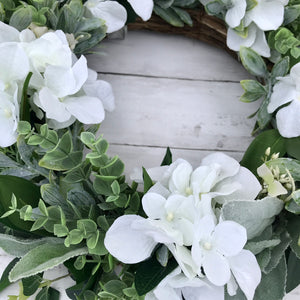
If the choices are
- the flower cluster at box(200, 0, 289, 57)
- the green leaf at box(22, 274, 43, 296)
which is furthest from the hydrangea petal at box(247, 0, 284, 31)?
the green leaf at box(22, 274, 43, 296)

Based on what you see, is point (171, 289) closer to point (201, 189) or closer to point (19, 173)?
point (201, 189)

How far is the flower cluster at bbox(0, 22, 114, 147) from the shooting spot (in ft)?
2.02

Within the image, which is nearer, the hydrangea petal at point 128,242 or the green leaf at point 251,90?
the hydrangea petal at point 128,242

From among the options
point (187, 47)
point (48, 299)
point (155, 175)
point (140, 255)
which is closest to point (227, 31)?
point (187, 47)

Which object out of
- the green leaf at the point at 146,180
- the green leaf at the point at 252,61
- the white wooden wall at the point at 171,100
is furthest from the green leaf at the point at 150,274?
the green leaf at the point at 252,61

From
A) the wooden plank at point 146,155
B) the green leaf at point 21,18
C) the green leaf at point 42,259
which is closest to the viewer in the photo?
the green leaf at point 42,259

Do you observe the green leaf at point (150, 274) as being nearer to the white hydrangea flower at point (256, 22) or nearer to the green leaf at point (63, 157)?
the green leaf at point (63, 157)

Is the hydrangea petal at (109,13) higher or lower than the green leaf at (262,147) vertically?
higher

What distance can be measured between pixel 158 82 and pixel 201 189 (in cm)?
27

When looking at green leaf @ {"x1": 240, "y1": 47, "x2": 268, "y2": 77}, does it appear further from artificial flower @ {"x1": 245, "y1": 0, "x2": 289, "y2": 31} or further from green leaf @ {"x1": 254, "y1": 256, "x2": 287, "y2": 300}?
green leaf @ {"x1": 254, "y1": 256, "x2": 287, "y2": 300}

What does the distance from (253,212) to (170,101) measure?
29 cm

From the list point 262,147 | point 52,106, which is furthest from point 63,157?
Result: point 262,147

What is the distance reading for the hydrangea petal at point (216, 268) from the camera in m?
0.56

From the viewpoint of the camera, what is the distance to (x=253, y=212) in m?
0.59
